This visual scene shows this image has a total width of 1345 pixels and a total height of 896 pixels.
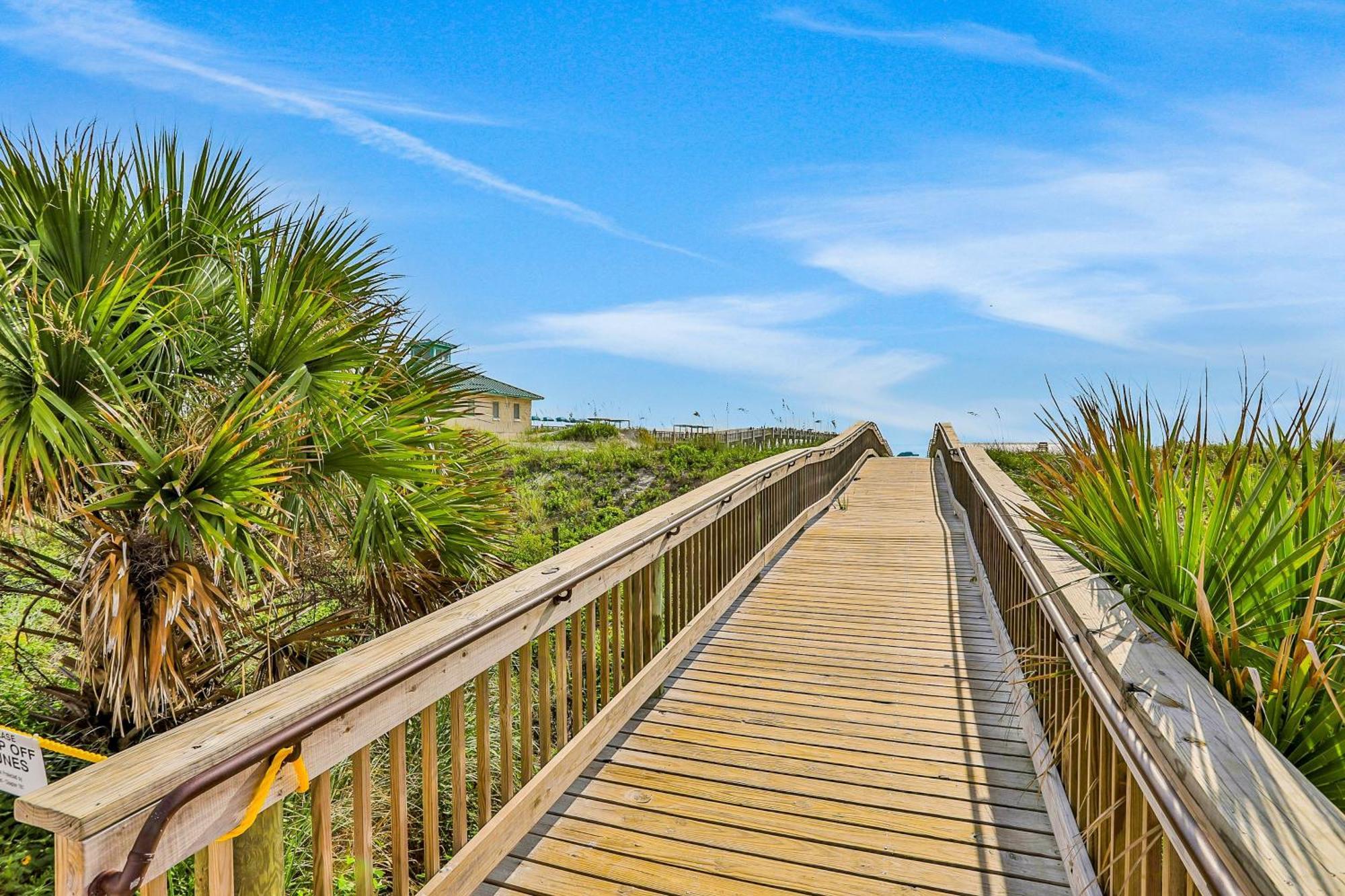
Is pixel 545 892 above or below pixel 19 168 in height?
below

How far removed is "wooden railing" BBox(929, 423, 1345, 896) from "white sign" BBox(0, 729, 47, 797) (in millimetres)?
2148

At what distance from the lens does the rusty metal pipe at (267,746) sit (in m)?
1.13

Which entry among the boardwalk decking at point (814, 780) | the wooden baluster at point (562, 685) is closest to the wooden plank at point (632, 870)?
the boardwalk decking at point (814, 780)

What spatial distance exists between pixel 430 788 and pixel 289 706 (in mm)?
715

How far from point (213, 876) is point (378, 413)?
307 centimetres

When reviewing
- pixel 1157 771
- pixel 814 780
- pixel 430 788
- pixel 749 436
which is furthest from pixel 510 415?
pixel 1157 771

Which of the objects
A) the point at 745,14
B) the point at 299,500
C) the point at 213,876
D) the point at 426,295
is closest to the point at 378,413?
the point at 299,500

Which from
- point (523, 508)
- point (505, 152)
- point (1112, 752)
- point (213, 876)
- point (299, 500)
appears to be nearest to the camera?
point (213, 876)

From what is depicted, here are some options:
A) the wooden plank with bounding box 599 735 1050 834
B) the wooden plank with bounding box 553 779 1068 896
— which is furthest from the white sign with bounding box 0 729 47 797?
the wooden plank with bounding box 599 735 1050 834

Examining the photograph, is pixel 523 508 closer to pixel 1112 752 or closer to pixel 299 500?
pixel 299 500

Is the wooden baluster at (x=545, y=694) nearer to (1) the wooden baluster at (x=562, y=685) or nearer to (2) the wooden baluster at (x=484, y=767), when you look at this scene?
(1) the wooden baluster at (x=562, y=685)

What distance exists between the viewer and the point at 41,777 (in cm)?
143

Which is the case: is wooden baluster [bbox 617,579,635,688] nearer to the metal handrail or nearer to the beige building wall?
the metal handrail

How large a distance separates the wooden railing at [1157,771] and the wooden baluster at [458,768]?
1.73m
